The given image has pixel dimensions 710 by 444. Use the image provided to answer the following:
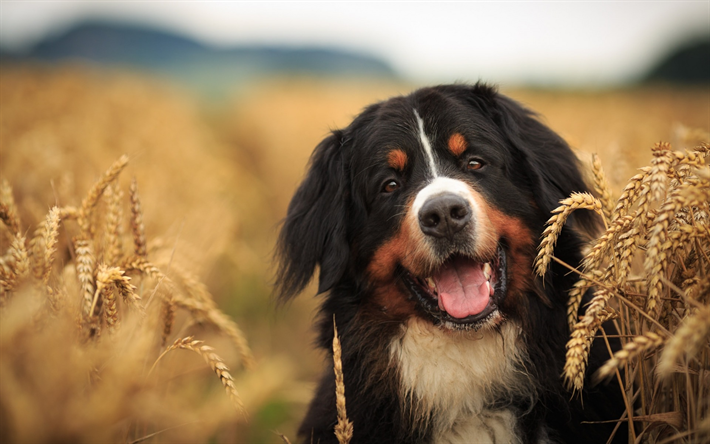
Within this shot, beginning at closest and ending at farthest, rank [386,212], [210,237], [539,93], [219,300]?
[386,212] < [210,237] < [219,300] < [539,93]

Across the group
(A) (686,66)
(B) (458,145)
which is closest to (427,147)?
(B) (458,145)

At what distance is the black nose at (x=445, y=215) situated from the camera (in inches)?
88.6

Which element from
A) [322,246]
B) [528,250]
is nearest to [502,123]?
[528,250]

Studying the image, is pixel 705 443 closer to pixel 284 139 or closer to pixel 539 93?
pixel 284 139

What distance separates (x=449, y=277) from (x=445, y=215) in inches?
15.0

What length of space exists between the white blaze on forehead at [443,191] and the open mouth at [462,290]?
341mm

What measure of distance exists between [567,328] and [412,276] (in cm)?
82

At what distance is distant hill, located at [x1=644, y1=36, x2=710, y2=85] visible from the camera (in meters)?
15.2

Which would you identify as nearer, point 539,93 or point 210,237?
point 210,237

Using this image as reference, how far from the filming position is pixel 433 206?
2.26 m

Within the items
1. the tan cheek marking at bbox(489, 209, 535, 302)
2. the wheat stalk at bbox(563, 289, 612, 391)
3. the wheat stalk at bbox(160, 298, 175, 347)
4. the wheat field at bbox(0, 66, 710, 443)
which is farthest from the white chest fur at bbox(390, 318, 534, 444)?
the wheat stalk at bbox(160, 298, 175, 347)

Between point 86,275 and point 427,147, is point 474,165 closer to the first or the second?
point 427,147

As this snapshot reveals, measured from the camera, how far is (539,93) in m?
16.5

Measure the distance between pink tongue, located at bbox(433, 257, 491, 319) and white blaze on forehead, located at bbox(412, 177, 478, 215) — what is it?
34 cm
